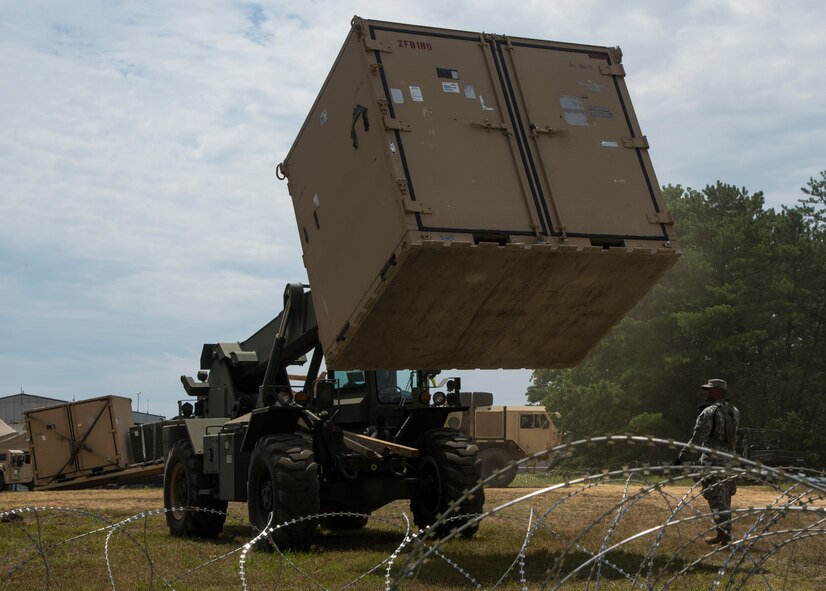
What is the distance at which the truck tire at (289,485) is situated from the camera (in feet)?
36.1

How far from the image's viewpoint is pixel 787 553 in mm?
11391

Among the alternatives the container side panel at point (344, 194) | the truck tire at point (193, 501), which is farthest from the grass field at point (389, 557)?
the container side panel at point (344, 194)

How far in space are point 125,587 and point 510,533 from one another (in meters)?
5.48

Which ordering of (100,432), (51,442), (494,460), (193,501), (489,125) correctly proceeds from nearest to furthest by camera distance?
1. (489,125)
2. (193,501)
3. (494,460)
4. (100,432)
5. (51,442)

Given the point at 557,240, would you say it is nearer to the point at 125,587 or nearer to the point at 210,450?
the point at 125,587

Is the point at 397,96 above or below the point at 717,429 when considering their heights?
above

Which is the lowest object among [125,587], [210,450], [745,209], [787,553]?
[787,553]

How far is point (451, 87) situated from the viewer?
10.1 meters

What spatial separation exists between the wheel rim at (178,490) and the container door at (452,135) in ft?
22.2

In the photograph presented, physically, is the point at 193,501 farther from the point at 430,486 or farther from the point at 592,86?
the point at 592,86

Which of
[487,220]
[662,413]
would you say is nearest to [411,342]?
[487,220]

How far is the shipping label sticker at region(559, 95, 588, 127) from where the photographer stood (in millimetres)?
10383

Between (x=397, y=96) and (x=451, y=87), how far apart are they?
2.04 feet

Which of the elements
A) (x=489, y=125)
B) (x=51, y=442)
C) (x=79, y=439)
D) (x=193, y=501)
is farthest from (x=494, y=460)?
(x=489, y=125)
